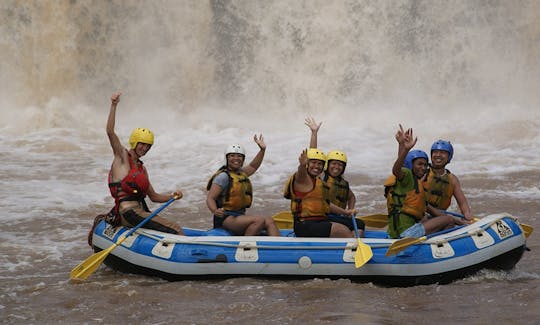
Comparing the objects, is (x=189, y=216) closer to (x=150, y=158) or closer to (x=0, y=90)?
(x=150, y=158)

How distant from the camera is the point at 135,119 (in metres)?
Result: 17.2

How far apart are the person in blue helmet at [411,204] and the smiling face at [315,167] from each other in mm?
507

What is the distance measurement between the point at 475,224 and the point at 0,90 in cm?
1357

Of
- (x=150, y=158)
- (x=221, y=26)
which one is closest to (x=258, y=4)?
(x=221, y=26)

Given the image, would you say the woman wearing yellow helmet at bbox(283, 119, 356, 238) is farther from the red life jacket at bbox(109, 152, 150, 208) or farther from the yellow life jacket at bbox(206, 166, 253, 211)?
the red life jacket at bbox(109, 152, 150, 208)

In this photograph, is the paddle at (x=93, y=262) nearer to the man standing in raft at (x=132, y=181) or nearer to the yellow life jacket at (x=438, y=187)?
the man standing in raft at (x=132, y=181)

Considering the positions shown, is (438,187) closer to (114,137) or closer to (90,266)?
(114,137)

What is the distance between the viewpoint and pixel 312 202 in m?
6.08

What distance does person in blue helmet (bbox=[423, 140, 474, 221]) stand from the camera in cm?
622

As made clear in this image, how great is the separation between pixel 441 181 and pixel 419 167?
0.74 feet

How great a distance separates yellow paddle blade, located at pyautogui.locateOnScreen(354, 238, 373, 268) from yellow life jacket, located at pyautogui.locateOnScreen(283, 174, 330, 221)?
0.43 m

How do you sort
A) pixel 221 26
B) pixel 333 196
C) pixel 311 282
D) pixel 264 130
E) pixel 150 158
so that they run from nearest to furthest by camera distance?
pixel 311 282
pixel 333 196
pixel 150 158
pixel 264 130
pixel 221 26

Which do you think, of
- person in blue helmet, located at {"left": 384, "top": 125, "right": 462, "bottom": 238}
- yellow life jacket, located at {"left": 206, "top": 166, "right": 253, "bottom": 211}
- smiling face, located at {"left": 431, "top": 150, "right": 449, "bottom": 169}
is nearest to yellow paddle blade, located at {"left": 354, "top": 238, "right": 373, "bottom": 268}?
person in blue helmet, located at {"left": 384, "top": 125, "right": 462, "bottom": 238}

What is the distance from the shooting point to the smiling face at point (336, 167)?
6297mm
